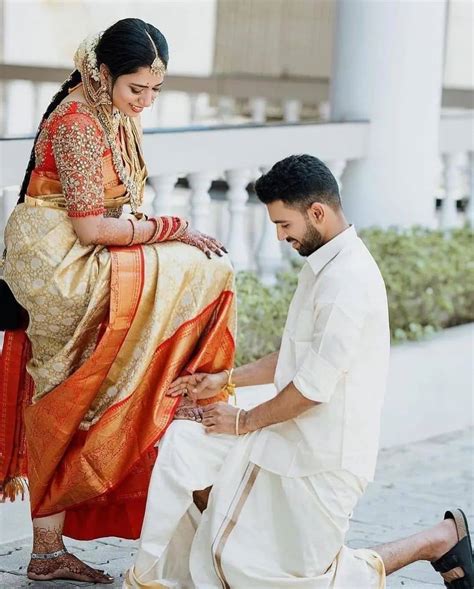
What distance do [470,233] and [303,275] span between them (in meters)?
3.64

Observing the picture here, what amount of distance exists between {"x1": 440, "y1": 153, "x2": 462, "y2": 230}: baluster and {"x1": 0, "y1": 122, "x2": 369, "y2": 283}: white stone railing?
92 centimetres

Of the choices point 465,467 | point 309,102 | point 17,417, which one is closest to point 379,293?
point 17,417

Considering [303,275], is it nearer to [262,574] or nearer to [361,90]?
[262,574]

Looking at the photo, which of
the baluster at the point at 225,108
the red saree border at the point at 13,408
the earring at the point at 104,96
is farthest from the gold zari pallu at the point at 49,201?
the baluster at the point at 225,108

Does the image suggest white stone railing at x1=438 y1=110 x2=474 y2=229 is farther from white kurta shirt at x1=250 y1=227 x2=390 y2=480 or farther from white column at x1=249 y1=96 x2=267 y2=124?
white kurta shirt at x1=250 y1=227 x2=390 y2=480

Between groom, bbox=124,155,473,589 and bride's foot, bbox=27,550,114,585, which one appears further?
bride's foot, bbox=27,550,114,585

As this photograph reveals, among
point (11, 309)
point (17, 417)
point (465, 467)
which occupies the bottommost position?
point (465, 467)

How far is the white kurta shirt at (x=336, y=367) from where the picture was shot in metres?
3.49

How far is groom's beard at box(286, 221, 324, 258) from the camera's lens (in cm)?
357

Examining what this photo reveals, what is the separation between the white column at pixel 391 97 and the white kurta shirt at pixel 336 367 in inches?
128

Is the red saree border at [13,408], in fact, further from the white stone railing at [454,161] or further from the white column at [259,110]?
the white column at [259,110]

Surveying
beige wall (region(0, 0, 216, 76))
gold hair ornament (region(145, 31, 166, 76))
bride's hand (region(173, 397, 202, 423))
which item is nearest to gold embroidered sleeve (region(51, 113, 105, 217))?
gold hair ornament (region(145, 31, 166, 76))

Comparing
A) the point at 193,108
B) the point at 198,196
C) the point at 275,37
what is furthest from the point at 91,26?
the point at 198,196

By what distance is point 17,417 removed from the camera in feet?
13.3
